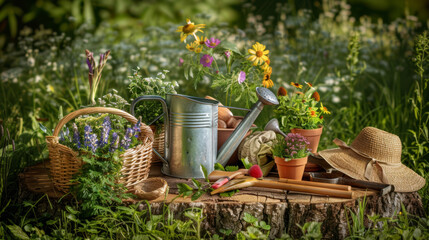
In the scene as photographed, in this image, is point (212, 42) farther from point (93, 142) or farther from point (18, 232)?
point (18, 232)

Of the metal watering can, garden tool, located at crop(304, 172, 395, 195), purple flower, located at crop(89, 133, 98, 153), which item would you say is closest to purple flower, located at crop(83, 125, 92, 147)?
purple flower, located at crop(89, 133, 98, 153)

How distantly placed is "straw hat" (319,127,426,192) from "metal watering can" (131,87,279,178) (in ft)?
1.42

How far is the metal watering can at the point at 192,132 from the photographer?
2133 mm

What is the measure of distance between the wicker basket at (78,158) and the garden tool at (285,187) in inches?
14.5

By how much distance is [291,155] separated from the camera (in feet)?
6.81

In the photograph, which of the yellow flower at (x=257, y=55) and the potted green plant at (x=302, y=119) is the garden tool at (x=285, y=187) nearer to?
the potted green plant at (x=302, y=119)

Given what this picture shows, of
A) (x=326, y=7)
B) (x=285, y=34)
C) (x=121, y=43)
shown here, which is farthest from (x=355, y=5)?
(x=121, y=43)

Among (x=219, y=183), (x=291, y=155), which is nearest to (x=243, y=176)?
(x=219, y=183)

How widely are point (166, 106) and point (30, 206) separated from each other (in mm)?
805

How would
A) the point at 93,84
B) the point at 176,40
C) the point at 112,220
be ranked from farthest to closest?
the point at 176,40
the point at 93,84
the point at 112,220

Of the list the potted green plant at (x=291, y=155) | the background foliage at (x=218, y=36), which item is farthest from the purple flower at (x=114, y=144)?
the background foliage at (x=218, y=36)

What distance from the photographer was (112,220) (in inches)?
76.5

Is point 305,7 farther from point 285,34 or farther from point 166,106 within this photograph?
point 166,106

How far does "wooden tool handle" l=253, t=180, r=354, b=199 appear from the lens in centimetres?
195
